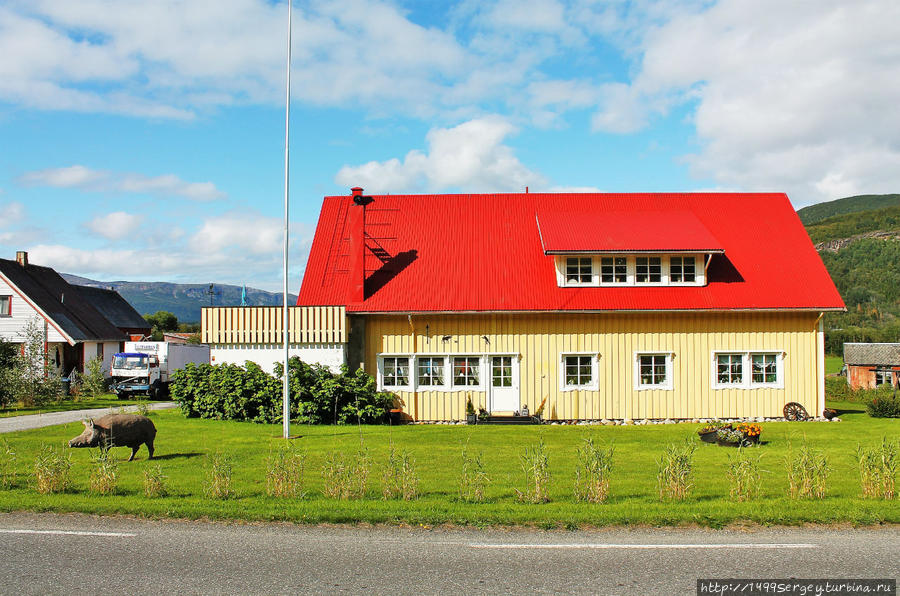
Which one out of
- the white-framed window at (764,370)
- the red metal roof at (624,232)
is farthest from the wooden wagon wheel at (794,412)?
the red metal roof at (624,232)

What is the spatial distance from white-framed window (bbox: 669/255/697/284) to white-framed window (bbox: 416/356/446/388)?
8.42 meters

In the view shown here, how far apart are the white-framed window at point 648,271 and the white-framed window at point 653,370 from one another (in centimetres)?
256

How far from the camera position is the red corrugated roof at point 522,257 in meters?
23.1

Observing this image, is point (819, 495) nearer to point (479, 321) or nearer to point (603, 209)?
point (479, 321)

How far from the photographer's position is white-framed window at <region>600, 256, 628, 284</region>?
23641mm

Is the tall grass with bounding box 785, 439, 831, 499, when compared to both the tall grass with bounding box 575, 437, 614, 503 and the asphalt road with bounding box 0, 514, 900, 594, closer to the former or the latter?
the asphalt road with bounding box 0, 514, 900, 594

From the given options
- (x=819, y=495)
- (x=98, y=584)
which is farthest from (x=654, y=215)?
(x=98, y=584)

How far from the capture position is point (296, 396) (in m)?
21.7

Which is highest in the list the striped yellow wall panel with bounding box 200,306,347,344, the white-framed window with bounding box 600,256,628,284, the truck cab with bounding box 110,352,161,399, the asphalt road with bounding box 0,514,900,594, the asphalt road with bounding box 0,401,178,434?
the white-framed window with bounding box 600,256,628,284

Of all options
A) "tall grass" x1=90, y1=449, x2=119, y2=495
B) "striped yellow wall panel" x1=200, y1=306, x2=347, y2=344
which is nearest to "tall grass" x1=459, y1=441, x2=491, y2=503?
"tall grass" x1=90, y1=449, x2=119, y2=495

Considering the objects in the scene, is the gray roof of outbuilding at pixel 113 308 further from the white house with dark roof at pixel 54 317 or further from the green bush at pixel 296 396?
the green bush at pixel 296 396

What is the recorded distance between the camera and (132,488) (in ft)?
37.2

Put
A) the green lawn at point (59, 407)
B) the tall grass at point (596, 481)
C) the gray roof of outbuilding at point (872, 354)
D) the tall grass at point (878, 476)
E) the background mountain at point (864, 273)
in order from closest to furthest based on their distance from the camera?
the tall grass at point (596, 481) < the tall grass at point (878, 476) < the green lawn at point (59, 407) < the gray roof of outbuilding at point (872, 354) < the background mountain at point (864, 273)

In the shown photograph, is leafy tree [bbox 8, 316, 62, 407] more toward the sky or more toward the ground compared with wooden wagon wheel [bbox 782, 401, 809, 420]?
more toward the sky
